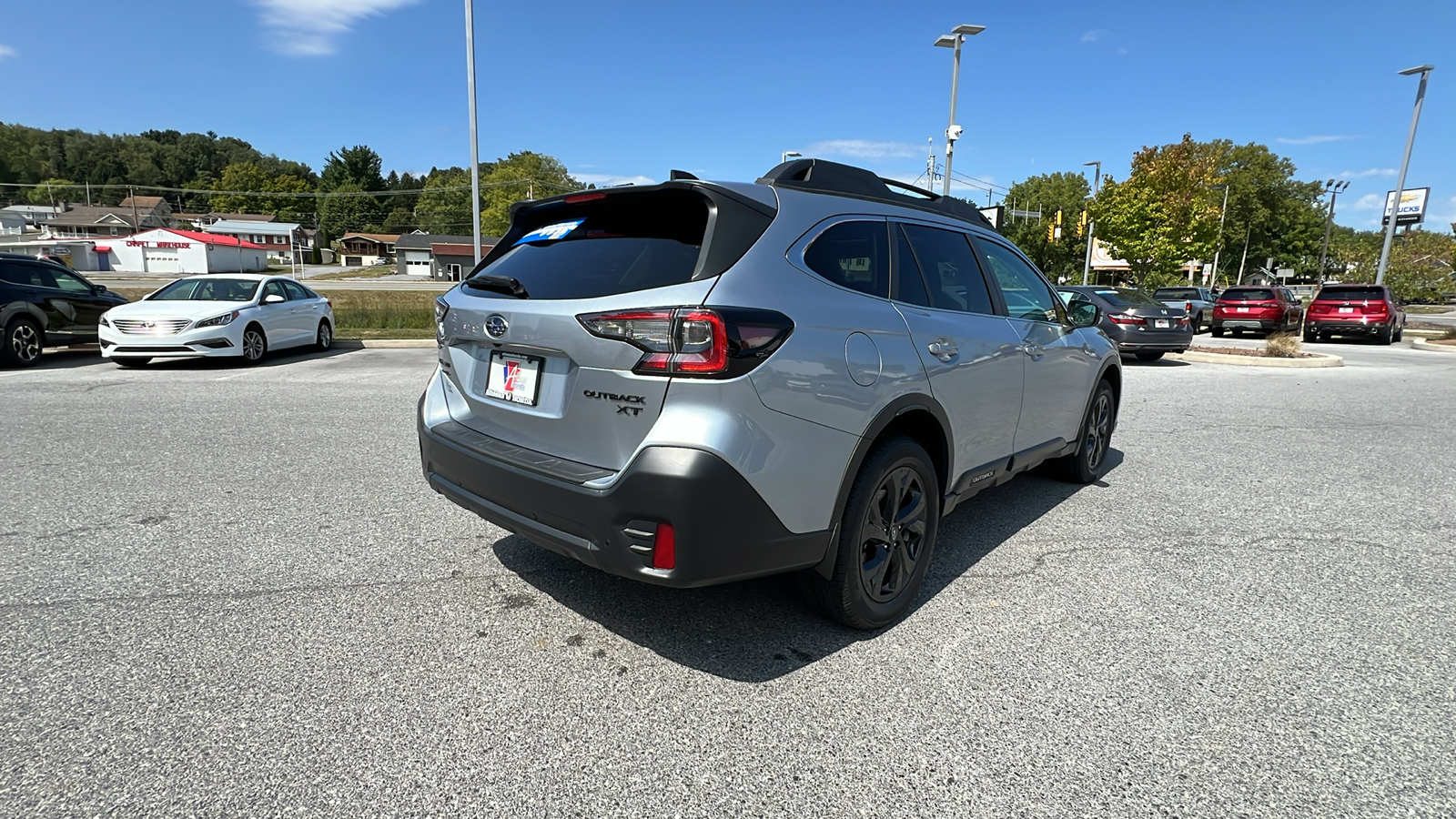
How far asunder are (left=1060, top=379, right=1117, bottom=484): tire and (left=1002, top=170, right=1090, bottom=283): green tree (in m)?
43.6

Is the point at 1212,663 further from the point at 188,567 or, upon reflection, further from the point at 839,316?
the point at 188,567

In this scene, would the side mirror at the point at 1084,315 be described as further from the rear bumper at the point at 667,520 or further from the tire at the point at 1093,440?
the rear bumper at the point at 667,520

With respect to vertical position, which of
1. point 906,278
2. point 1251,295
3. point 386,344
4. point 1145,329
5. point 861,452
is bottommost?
point 386,344

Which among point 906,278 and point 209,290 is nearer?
point 906,278

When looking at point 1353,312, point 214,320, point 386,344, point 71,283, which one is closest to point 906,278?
point 214,320

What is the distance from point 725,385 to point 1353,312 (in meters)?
25.4

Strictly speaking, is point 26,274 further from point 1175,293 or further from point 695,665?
point 1175,293

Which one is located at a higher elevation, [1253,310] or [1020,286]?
[1020,286]

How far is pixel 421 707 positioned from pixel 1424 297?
84364 mm

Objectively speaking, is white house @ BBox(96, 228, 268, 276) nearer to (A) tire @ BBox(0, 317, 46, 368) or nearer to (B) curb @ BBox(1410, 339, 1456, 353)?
(A) tire @ BBox(0, 317, 46, 368)

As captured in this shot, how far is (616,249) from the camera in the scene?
283cm

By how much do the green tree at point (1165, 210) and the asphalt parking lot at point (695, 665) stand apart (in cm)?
3788

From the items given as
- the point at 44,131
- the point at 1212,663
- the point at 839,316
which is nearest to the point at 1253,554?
the point at 1212,663

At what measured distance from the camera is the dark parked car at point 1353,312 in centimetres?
2072
